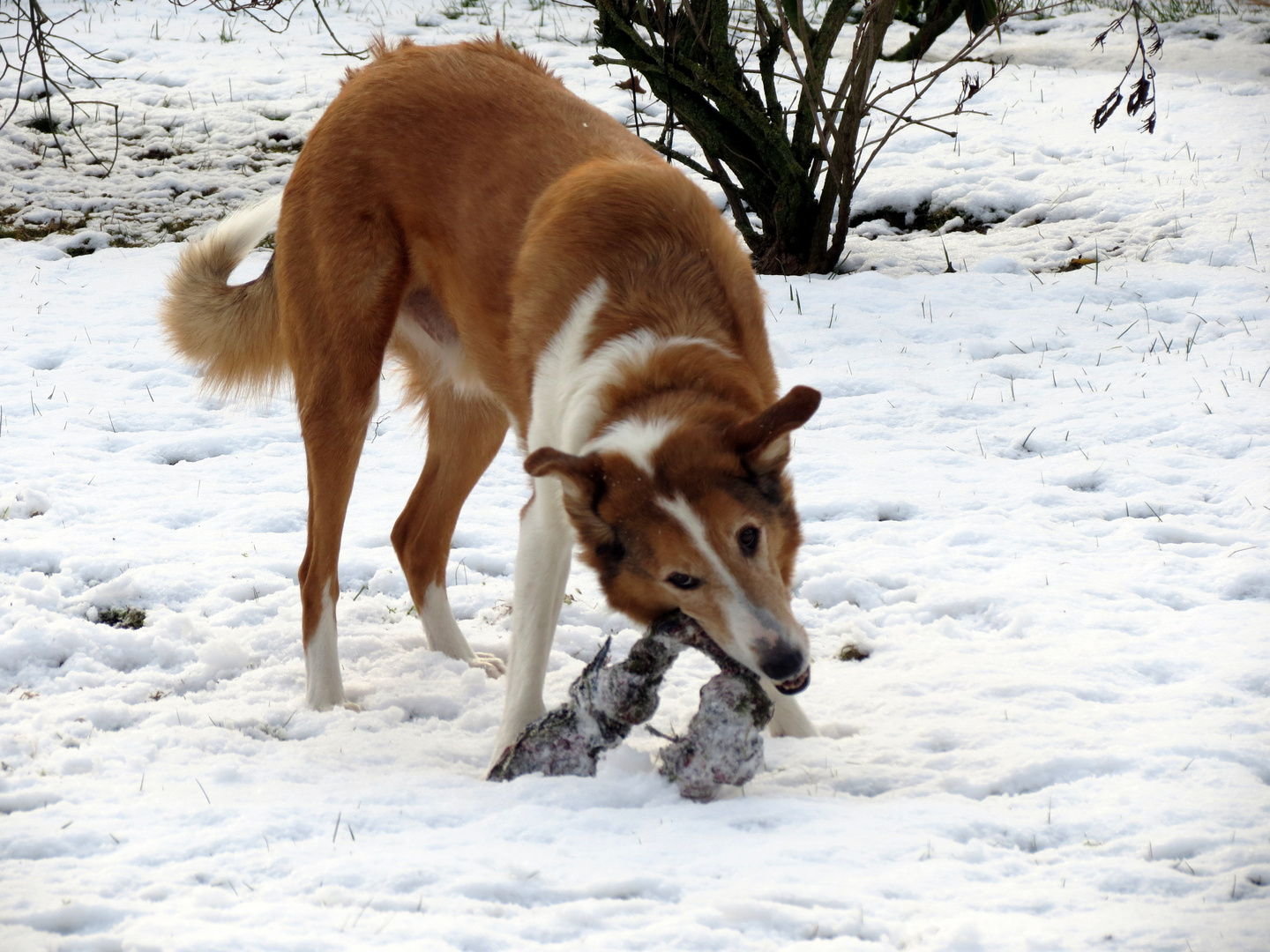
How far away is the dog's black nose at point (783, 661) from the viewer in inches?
101

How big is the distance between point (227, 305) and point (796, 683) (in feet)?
9.23

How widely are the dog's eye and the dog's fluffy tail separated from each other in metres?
2.27

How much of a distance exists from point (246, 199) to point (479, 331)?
5.54 metres

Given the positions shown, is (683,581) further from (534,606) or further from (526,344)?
(526,344)

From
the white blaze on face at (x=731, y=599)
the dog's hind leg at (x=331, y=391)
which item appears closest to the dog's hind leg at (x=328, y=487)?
the dog's hind leg at (x=331, y=391)

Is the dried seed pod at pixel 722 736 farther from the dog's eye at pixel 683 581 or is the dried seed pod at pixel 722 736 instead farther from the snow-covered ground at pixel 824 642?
the dog's eye at pixel 683 581

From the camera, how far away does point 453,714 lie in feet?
12.0

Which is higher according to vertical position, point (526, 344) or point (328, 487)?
point (526, 344)

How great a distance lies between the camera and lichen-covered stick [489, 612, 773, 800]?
9.10 ft

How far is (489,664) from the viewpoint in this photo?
396cm

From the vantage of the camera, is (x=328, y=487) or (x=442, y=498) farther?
(x=442, y=498)

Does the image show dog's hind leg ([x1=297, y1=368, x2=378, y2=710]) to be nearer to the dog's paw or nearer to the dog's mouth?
the dog's paw

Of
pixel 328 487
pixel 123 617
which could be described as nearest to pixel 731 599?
pixel 328 487

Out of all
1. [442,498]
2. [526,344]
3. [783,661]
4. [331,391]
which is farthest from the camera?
[442,498]
